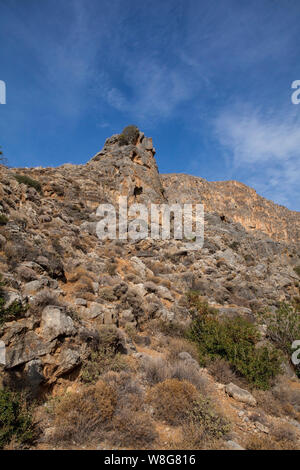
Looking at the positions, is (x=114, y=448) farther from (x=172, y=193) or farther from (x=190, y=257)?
(x=172, y=193)

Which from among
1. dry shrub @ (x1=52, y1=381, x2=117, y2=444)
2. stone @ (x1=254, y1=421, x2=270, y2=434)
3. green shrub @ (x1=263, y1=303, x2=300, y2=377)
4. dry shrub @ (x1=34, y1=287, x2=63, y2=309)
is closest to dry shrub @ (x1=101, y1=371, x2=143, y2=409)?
dry shrub @ (x1=52, y1=381, x2=117, y2=444)

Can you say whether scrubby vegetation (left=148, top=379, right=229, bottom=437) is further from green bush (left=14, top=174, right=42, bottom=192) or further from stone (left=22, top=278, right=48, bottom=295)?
green bush (left=14, top=174, right=42, bottom=192)

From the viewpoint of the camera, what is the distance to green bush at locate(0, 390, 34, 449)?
3051 millimetres

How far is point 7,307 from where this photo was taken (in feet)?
15.4

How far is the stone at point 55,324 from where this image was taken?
4.87 m

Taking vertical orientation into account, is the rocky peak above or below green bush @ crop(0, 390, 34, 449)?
above

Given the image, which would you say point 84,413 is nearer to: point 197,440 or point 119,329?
point 197,440

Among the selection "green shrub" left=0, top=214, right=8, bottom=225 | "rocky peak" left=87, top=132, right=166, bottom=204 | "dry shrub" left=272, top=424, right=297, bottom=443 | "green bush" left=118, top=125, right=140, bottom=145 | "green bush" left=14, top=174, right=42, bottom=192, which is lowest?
"dry shrub" left=272, top=424, right=297, bottom=443

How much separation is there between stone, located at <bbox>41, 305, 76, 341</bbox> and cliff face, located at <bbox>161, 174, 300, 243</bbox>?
5181cm

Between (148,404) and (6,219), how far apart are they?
8322mm

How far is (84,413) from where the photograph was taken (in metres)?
3.67

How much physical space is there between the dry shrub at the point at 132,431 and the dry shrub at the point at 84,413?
20cm

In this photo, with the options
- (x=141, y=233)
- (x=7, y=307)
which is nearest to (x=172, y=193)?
(x=141, y=233)

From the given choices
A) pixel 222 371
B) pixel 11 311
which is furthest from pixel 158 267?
A: pixel 11 311
